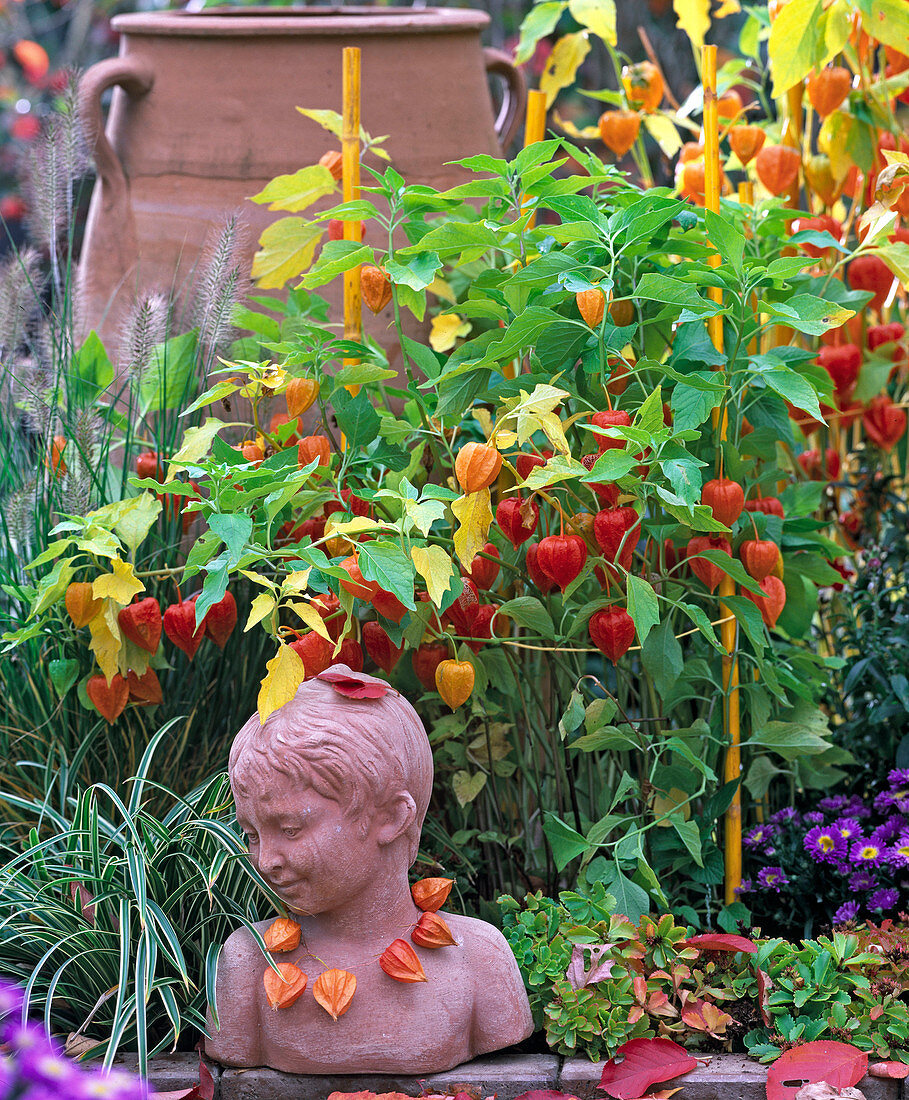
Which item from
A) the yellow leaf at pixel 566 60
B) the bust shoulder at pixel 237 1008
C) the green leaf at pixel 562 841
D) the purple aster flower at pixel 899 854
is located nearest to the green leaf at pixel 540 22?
the yellow leaf at pixel 566 60

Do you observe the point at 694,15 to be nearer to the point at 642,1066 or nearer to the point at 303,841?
the point at 303,841

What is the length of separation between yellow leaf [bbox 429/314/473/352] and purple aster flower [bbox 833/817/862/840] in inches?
35.2

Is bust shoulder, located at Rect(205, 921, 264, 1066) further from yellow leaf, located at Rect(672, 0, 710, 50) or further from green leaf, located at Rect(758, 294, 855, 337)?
yellow leaf, located at Rect(672, 0, 710, 50)

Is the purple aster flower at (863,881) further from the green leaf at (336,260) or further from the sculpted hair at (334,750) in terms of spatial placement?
the green leaf at (336,260)

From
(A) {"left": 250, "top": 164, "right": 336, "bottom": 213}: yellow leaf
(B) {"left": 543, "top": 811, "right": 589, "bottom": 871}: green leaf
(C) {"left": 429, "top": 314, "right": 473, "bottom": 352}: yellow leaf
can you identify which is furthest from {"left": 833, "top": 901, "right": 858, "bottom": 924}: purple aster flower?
(A) {"left": 250, "top": 164, "right": 336, "bottom": 213}: yellow leaf

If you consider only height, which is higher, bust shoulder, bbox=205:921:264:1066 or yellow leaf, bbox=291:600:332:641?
yellow leaf, bbox=291:600:332:641

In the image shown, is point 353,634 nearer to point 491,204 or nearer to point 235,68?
point 491,204

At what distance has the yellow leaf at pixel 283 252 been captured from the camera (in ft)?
5.11

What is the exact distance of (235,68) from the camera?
1870 millimetres

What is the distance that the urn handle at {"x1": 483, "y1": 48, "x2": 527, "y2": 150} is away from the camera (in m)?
2.02

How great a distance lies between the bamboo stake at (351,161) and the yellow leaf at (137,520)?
0.39 m

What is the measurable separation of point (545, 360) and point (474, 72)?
2.88 feet

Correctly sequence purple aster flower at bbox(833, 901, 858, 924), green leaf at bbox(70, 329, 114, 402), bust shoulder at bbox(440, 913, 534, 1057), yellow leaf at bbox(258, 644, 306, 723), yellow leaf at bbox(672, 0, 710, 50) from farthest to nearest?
1. yellow leaf at bbox(672, 0, 710, 50)
2. green leaf at bbox(70, 329, 114, 402)
3. purple aster flower at bbox(833, 901, 858, 924)
4. bust shoulder at bbox(440, 913, 534, 1057)
5. yellow leaf at bbox(258, 644, 306, 723)

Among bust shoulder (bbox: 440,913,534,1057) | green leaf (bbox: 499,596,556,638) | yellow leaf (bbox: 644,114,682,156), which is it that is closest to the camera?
bust shoulder (bbox: 440,913,534,1057)
